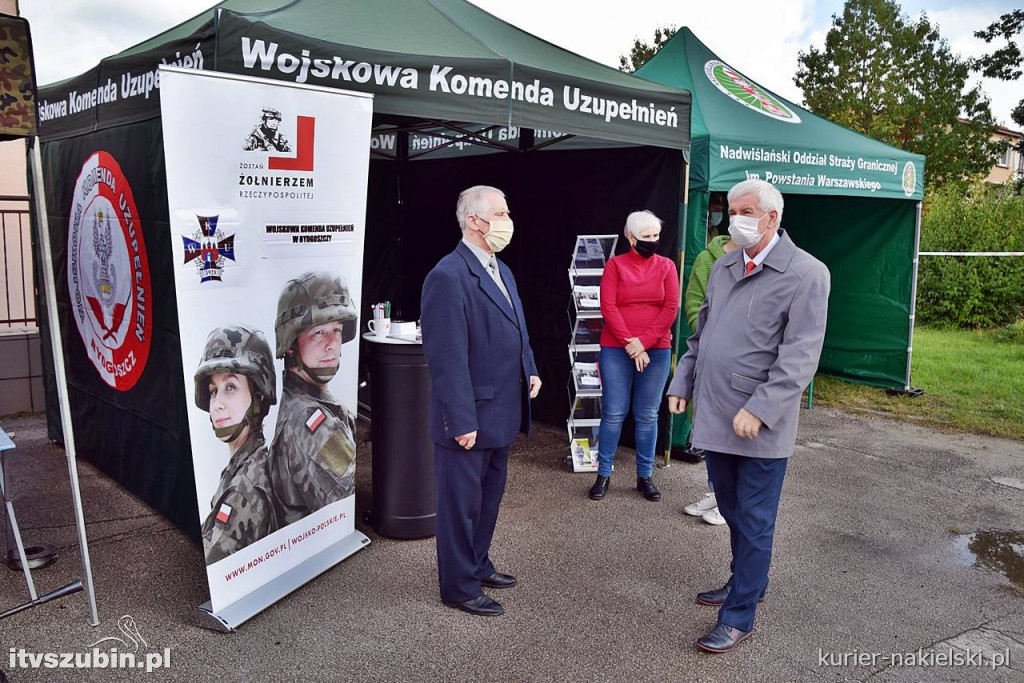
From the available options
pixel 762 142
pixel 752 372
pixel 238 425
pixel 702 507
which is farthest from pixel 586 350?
pixel 238 425

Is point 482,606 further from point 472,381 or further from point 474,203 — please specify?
point 474,203

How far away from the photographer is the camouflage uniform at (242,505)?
11.4 feet

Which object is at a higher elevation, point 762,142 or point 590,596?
point 762,142

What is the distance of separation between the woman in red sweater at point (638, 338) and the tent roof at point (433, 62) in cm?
71

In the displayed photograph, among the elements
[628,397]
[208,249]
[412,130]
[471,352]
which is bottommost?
[628,397]

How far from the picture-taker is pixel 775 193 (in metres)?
3.36

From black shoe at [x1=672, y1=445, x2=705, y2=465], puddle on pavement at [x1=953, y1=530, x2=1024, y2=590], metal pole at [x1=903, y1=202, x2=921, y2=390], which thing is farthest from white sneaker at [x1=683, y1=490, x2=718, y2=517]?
metal pole at [x1=903, y1=202, x2=921, y2=390]

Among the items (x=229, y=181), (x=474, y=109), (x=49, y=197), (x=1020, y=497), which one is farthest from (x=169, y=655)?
(x=1020, y=497)

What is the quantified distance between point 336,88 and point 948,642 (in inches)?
141

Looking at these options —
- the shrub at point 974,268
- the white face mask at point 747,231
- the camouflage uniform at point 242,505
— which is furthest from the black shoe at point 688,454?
the shrub at point 974,268

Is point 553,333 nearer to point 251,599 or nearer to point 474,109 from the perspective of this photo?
point 474,109
